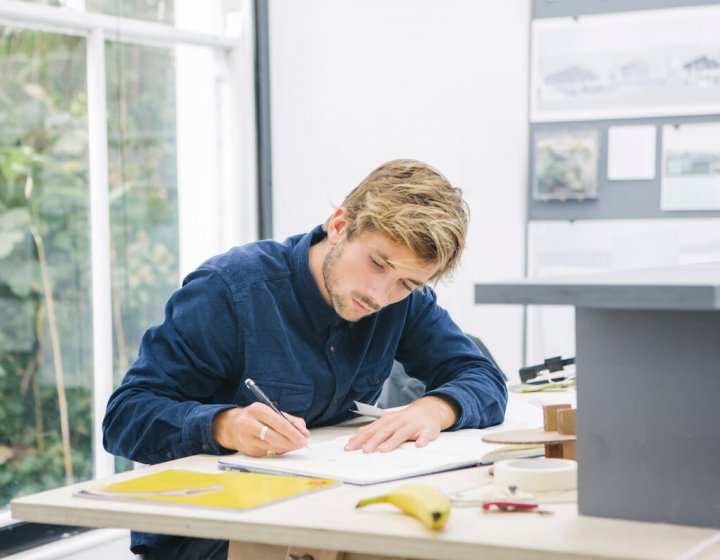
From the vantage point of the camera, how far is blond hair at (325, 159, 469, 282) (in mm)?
1822

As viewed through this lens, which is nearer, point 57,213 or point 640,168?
point 57,213

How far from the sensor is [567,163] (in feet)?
13.0

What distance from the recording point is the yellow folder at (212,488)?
1382 millimetres

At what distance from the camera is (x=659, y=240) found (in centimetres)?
386

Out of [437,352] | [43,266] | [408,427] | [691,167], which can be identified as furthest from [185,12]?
[408,427]

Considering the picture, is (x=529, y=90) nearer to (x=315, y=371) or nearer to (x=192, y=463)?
(x=315, y=371)

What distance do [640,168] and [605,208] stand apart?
19 centimetres

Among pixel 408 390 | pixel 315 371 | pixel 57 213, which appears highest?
pixel 57 213

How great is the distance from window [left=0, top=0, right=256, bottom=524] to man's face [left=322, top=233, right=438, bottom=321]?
1644mm

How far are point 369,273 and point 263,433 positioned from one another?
0.39 meters

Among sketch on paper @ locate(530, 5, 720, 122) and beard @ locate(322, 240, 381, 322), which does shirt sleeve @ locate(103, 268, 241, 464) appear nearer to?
beard @ locate(322, 240, 381, 322)

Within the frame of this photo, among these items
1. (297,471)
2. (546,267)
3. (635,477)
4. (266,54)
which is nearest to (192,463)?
(297,471)

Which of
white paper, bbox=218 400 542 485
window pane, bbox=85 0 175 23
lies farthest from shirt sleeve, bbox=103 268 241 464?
window pane, bbox=85 0 175 23

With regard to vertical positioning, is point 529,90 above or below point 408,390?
above
